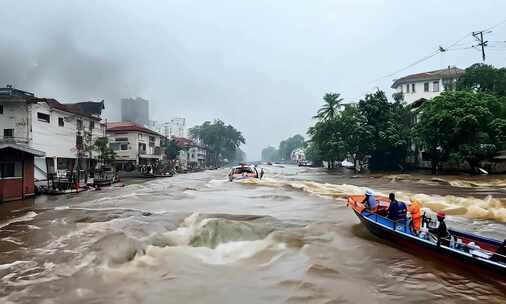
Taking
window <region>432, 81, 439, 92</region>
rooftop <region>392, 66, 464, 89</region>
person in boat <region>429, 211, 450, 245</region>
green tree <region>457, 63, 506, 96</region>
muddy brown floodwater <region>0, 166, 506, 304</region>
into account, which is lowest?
muddy brown floodwater <region>0, 166, 506, 304</region>

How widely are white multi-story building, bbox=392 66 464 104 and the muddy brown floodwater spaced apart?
46951 mm

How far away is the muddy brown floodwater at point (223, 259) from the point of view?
885cm

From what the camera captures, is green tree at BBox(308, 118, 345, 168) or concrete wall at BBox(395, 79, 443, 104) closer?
green tree at BBox(308, 118, 345, 168)

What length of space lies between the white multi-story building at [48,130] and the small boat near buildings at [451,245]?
98.9ft

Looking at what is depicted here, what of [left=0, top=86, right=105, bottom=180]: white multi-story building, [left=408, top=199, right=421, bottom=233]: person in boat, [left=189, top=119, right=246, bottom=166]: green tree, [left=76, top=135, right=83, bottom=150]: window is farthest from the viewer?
[left=189, top=119, right=246, bottom=166]: green tree

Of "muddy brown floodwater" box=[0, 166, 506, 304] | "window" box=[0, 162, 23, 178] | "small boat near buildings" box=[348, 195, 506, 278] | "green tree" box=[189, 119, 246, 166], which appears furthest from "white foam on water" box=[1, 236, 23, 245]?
"green tree" box=[189, 119, 246, 166]

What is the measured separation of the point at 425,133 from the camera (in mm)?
40094

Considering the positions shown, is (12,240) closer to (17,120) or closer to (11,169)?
(11,169)

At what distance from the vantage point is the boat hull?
29.8 ft

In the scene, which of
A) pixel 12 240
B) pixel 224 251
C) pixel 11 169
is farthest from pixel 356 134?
pixel 12 240

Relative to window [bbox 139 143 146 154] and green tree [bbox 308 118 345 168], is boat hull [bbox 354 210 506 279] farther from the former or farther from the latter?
window [bbox 139 143 146 154]

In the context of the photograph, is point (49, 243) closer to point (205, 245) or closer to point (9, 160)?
point (205, 245)

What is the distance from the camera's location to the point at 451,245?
10.2 metres

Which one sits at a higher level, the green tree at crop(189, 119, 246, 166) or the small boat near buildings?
the green tree at crop(189, 119, 246, 166)
